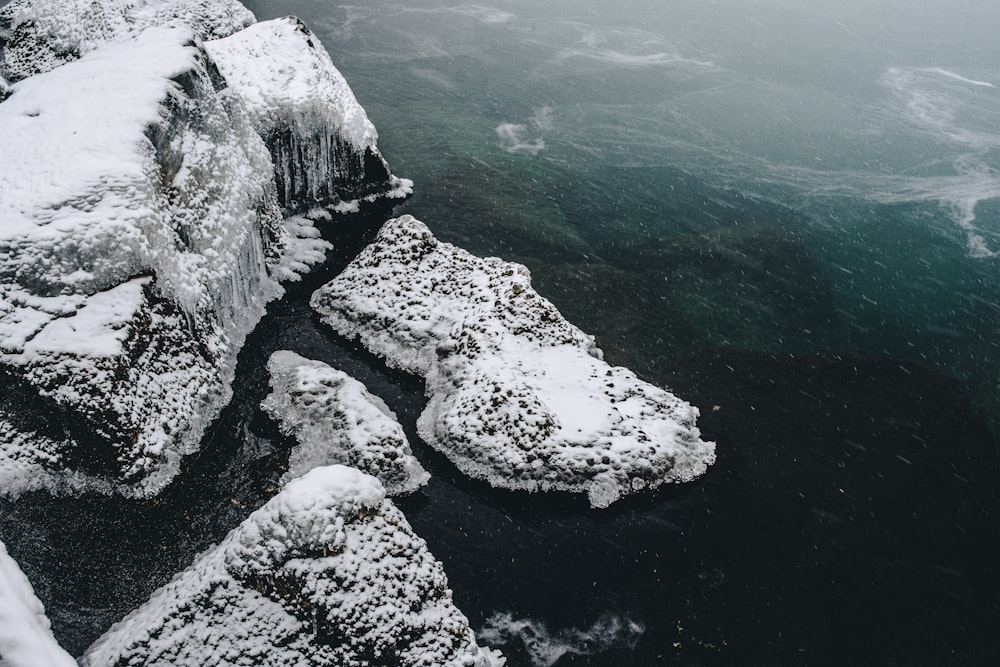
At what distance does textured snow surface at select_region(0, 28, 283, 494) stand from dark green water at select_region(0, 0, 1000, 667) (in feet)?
4.73

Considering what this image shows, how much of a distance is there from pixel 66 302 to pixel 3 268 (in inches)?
51.9

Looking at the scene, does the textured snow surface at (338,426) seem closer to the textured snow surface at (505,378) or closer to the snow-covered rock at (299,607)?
the textured snow surface at (505,378)

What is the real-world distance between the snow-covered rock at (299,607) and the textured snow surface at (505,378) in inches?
203

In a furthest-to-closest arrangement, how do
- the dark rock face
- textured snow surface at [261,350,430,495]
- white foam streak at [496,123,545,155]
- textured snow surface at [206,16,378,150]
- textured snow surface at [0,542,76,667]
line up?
white foam streak at [496,123,545,155]
the dark rock face
textured snow surface at [206,16,378,150]
textured snow surface at [261,350,430,495]
textured snow surface at [0,542,76,667]

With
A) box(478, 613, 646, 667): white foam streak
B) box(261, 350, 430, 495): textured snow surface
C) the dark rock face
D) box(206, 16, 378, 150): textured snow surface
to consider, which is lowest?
box(478, 613, 646, 667): white foam streak

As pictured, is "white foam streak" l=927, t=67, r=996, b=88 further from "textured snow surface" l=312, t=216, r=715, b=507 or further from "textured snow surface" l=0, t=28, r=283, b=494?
"textured snow surface" l=0, t=28, r=283, b=494

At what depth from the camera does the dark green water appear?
45.5ft

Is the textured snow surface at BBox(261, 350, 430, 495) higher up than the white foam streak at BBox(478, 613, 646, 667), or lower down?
higher up

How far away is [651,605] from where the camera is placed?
551 inches

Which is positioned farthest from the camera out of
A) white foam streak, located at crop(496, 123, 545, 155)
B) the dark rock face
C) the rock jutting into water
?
white foam streak, located at crop(496, 123, 545, 155)

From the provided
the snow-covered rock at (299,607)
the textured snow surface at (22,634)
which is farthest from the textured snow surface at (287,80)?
the textured snow surface at (22,634)

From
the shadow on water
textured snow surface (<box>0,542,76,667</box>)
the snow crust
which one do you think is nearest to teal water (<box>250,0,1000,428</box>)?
the shadow on water

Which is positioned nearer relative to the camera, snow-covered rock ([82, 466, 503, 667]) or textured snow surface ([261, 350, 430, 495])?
snow-covered rock ([82, 466, 503, 667])

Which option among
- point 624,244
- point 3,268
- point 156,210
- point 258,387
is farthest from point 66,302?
point 624,244
